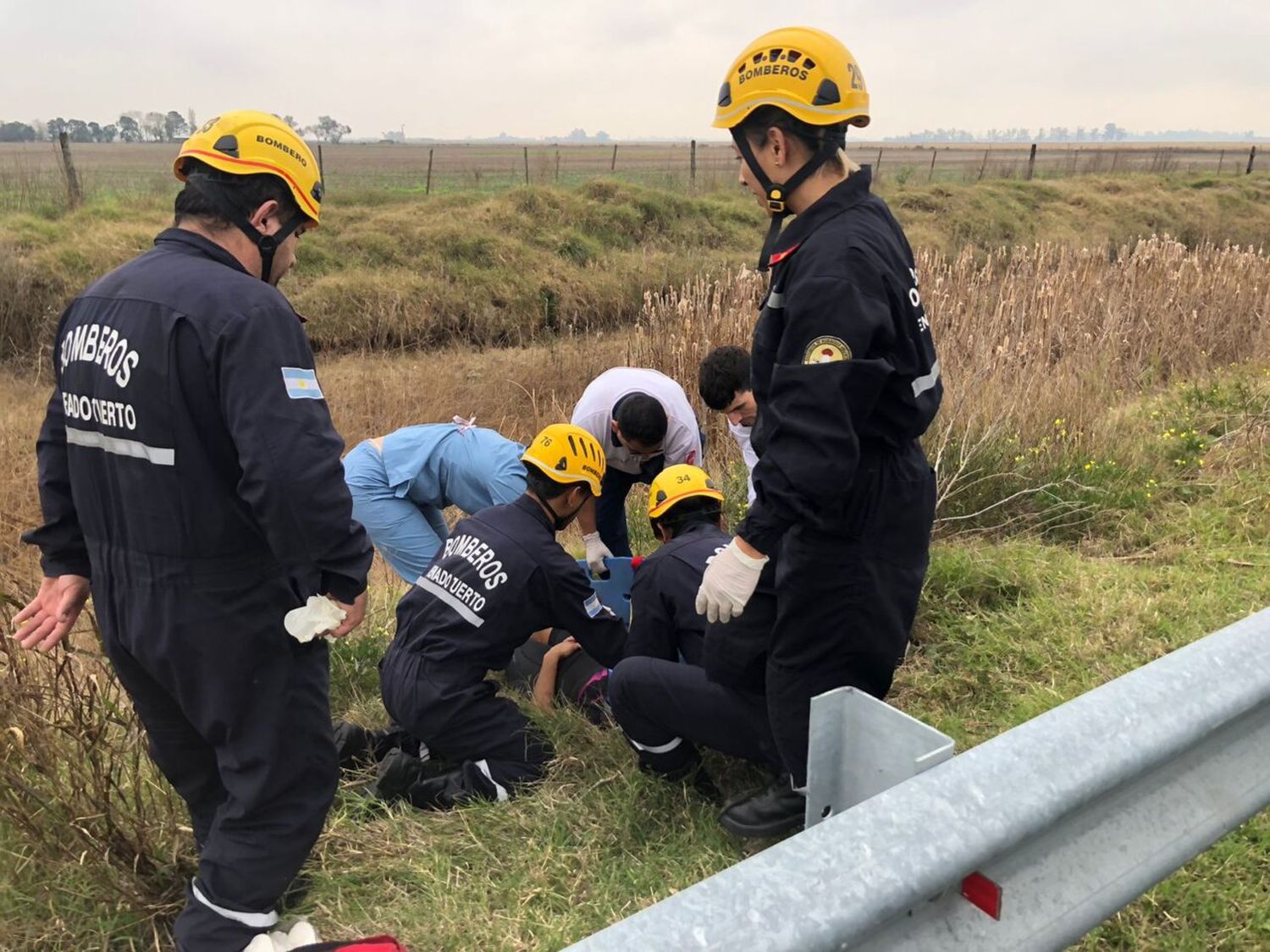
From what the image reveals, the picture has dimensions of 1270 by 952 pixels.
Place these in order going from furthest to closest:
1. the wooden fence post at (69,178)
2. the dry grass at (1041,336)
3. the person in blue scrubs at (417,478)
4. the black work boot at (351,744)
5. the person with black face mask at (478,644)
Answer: the wooden fence post at (69,178) < the dry grass at (1041,336) < the person in blue scrubs at (417,478) < the black work boot at (351,744) < the person with black face mask at (478,644)

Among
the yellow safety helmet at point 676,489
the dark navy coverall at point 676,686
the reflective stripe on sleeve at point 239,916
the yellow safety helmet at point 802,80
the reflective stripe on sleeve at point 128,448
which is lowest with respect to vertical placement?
the reflective stripe on sleeve at point 239,916

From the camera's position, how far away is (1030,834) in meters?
1.07

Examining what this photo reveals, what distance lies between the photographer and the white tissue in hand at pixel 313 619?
7.83 feet

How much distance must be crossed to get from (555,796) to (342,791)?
2.47ft

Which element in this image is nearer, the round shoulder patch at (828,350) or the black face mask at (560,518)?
the round shoulder patch at (828,350)

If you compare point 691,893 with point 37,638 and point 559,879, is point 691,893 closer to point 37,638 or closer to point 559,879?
point 559,879

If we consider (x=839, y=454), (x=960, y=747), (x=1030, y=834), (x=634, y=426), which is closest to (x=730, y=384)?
(x=634, y=426)

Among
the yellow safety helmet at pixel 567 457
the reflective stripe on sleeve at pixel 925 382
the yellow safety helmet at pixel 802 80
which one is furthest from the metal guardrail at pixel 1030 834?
the yellow safety helmet at pixel 567 457

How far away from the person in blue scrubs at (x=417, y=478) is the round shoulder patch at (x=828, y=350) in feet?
9.07

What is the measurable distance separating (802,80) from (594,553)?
2.99m

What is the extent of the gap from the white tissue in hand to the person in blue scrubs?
2.44m

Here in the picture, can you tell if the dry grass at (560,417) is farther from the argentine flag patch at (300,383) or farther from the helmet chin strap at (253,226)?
the helmet chin strap at (253,226)

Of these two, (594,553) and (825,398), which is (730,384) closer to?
(594,553)

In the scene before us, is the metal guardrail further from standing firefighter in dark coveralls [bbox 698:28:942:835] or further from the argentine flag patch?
the argentine flag patch
